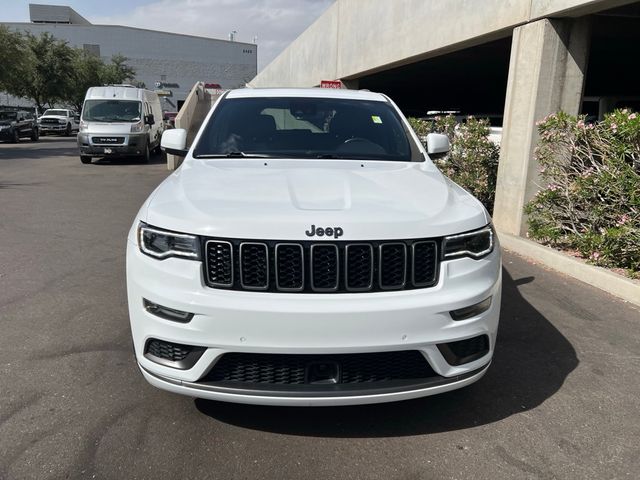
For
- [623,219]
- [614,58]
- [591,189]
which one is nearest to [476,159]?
[591,189]

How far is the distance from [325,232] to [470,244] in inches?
30.8

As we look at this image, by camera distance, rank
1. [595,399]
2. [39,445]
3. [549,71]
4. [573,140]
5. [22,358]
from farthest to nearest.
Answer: [549,71], [573,140], [22,358], [595,399], [39,445]

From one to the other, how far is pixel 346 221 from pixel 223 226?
1.92ft

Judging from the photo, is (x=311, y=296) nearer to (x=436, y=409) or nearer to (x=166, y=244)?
(x=166, y=244)

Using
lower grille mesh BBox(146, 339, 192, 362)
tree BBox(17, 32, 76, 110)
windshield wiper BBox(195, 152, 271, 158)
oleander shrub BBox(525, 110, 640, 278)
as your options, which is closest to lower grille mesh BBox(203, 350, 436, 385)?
lower grille mesh BBox(146, 339, 192, 362)

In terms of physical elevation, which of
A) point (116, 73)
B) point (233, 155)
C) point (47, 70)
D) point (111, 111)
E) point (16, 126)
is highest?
point (116, 73)

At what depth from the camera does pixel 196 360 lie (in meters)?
2.57

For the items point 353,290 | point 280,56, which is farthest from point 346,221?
point 280,56

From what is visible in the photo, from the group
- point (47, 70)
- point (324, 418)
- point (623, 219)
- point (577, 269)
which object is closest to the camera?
point (324, 418)

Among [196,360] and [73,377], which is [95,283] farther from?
[196,360]

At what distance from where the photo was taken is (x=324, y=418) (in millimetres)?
3008

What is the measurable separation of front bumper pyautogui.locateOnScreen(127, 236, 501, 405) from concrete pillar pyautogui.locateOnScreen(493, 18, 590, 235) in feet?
16.6

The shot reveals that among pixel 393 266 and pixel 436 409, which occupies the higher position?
pixel 393 266

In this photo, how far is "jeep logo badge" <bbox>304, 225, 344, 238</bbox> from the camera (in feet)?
8.41
